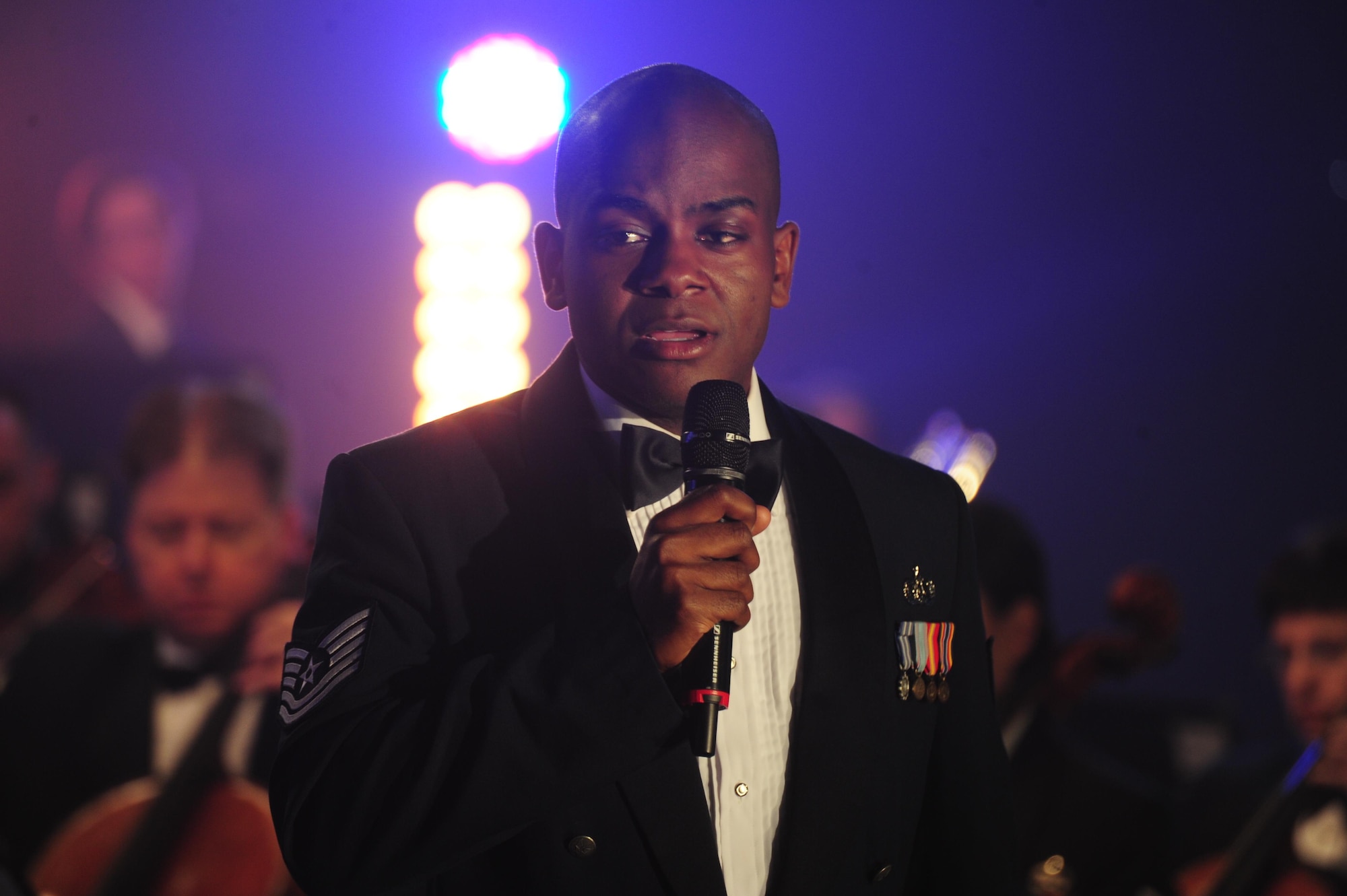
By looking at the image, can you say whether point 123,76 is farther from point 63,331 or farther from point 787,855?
point 787,855

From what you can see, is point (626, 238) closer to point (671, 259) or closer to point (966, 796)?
point (671, 259)

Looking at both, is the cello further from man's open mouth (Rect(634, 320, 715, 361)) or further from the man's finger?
the man's finger

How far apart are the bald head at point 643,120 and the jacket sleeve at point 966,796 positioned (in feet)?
2.37

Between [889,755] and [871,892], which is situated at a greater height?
[889,755]

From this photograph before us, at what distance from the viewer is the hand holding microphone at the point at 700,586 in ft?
3.18

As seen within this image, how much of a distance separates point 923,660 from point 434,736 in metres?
0.67

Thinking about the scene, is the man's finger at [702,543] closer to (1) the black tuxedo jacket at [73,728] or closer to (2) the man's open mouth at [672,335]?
(2) the man's open mouth at [672,335]

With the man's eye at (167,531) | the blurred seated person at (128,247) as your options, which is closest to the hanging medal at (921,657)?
the man's eye at (167,531)

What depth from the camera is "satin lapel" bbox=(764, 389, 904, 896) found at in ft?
3.98

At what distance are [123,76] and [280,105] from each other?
54 centimetres

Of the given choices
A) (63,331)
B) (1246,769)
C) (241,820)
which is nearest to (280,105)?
(63,331)

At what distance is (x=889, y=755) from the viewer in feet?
4.30

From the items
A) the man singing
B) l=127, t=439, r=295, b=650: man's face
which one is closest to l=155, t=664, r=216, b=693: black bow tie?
l=127, t=439, r=295, b=650: man's face

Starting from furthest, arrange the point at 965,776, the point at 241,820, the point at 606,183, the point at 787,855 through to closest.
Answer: the point at 241,820, the point at 965,776, the point at 606,183, the point at 787,855
